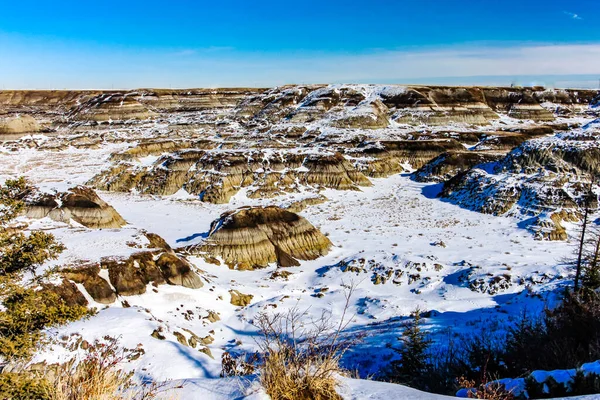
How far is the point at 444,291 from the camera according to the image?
83.8 feet

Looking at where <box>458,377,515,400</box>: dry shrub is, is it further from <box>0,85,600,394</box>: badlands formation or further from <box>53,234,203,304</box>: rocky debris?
<box>53,234,203,304</box>: rocky debris

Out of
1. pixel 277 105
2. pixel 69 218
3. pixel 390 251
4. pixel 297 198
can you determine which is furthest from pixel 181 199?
pixel 277 105

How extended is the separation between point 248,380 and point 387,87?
414 ft

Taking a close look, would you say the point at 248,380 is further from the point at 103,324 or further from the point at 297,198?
the point at 297,198

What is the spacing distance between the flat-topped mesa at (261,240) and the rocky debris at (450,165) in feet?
117

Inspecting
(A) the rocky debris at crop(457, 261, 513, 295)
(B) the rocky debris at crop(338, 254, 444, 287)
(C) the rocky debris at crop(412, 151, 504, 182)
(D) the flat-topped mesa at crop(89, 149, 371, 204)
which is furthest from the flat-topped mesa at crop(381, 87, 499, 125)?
(A) the rocky debris at crop(457, 261, 513, 295)

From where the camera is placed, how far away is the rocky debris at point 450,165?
207 ft

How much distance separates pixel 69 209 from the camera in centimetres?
3294

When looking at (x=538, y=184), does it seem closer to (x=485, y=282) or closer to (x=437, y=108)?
(x=485, y=282)

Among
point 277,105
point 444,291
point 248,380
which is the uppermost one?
point 277,105

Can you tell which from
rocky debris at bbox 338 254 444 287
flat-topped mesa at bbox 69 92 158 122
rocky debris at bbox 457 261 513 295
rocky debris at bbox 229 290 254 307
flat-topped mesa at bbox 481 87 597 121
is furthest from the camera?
flat-topped mesa at bbox 69 92 158 122

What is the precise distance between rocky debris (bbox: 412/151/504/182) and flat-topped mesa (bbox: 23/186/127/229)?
160ft

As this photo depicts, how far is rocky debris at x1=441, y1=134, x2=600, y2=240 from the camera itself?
41.5 metres

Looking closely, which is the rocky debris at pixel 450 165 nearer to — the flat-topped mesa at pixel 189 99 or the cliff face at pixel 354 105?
the cliff face at pixel 354 105
